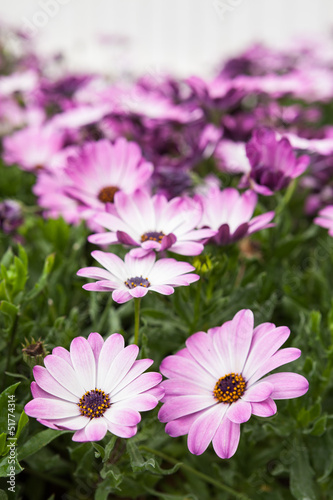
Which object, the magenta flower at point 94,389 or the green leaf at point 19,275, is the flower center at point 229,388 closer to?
the magenta flower at point 94,389

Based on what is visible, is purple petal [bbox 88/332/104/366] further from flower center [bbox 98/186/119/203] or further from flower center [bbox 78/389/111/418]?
flower center [bbox 98/186/119/203]

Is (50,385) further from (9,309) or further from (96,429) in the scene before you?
(9,309)

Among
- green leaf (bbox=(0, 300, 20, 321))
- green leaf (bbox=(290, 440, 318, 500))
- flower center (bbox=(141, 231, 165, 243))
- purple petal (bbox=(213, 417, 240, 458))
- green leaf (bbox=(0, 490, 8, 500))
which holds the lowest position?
green leaf (bbox=(290, 440, 318, 500))

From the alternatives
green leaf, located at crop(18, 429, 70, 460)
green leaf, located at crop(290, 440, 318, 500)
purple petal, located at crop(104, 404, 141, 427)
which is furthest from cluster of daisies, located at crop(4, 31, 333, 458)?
green leaf, located at crop(290, 440, 318, 500)

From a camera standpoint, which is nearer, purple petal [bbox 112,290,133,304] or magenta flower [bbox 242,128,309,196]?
purple petal [bbox 112,290,133,304]

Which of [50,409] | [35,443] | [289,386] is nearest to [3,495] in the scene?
[35,443]
